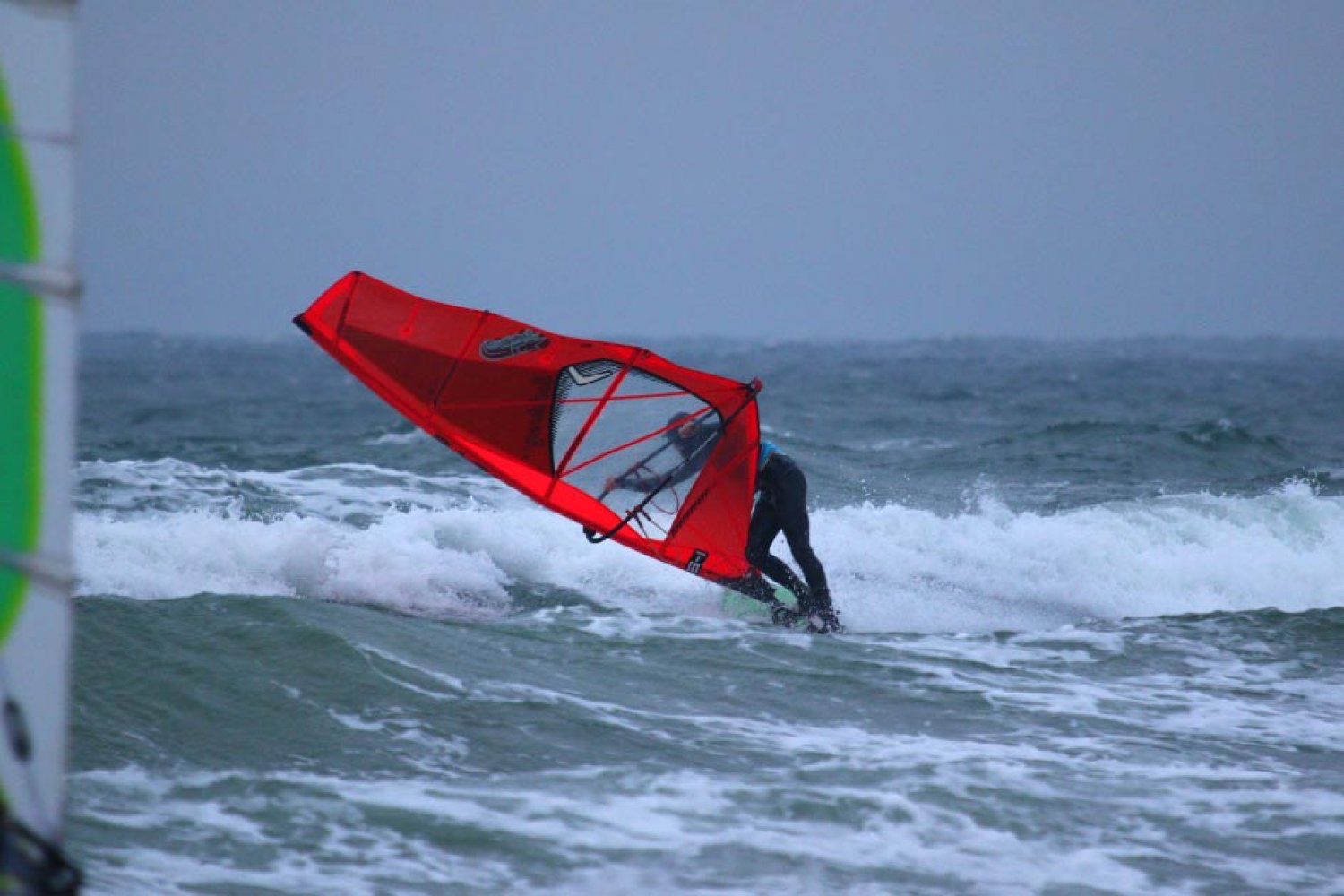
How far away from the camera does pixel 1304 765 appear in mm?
6688

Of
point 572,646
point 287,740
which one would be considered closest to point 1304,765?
point 572,646

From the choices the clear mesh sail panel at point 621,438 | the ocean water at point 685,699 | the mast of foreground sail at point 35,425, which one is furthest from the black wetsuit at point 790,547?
the mast of foreground sail at point 35,425

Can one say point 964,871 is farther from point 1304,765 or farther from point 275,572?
point 275,572

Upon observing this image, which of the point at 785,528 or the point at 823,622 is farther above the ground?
the point at 785,528

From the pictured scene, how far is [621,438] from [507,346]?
0.93 metres

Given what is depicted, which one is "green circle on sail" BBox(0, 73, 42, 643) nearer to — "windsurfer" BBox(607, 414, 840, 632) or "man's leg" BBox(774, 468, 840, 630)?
"windsurfer" BBox(607, 414, 840, 632)

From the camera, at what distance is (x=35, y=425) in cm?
271

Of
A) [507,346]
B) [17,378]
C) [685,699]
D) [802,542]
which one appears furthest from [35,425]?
[802,542]

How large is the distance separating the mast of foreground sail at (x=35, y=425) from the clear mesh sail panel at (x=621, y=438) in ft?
22.4

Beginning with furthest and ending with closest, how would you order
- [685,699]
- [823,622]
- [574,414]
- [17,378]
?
1. [574,414]
2. [823,622]
3. [685,699]
4. [17,378]

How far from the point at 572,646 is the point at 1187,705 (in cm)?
337

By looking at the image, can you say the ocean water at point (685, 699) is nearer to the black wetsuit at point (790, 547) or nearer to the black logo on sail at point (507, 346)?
the black wetsuit at point (790, 547)

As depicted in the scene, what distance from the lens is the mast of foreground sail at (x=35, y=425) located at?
2.60 metres

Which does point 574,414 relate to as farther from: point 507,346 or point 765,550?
point 765,550
